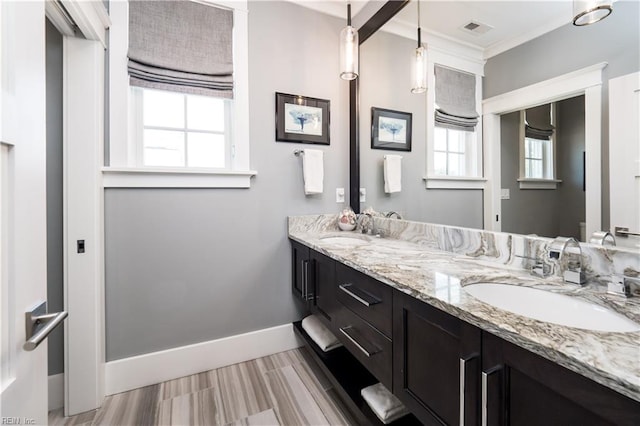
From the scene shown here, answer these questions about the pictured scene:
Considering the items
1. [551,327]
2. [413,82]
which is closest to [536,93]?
[413,82]

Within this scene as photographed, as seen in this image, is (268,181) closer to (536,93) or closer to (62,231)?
(62,231)

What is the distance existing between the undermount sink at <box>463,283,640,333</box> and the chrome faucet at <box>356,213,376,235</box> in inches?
42.6

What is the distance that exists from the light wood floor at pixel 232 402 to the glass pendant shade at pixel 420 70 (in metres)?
1.88

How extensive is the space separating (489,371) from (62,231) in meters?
2.03

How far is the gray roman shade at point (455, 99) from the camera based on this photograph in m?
1.36

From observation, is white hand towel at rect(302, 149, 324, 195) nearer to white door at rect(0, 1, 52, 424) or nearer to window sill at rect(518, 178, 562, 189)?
window sill at rect(518, 178, 562, 189)

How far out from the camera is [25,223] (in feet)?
1.89

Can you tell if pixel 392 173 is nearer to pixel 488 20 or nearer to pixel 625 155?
pixel 488 20

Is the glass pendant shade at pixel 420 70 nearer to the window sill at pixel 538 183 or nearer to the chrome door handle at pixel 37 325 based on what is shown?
the window sill at pixel 538 183

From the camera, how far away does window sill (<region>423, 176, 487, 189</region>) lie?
1.36m

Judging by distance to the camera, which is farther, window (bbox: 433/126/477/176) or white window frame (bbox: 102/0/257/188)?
white window frame (bbox: 102/0/257/188)

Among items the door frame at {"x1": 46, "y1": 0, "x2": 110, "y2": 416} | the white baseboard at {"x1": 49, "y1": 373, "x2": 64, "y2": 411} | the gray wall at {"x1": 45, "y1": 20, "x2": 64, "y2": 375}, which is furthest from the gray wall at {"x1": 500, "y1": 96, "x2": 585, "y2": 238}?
the white baseboard at {"x1": 49, "y1": 373, "x2": 64, "y2": 411}

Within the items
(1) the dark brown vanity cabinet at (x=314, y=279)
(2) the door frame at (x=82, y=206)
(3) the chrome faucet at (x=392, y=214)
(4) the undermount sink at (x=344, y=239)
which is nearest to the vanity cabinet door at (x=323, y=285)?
(1) the dark brown vanity cabinet at (x=314, y=279)

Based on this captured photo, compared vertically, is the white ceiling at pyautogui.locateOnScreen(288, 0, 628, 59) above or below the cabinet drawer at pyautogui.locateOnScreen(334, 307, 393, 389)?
above
